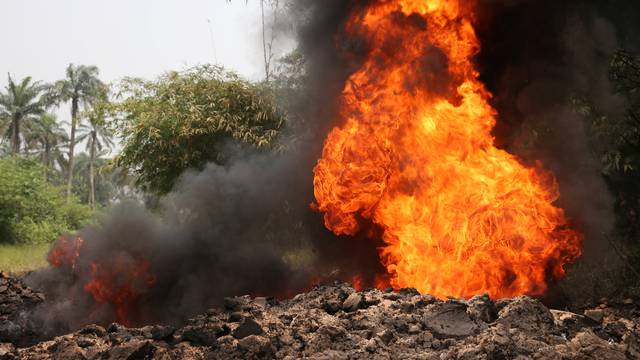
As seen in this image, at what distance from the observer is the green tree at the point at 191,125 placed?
12805 millimetres

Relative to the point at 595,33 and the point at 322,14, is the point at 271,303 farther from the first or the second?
the point at 595,33

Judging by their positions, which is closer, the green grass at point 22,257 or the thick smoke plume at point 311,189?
the thick smoke plume at point 311,189

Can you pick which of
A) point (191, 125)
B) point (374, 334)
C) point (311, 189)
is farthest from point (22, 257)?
point (374, 334)

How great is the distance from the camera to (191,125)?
1289 centimetres

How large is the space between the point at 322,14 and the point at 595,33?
5265mm

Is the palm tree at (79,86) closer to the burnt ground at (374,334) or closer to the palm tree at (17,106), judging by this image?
the palm tree at (17,106)

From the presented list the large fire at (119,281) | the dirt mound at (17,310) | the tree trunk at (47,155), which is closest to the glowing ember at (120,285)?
the large fire at (119,281)

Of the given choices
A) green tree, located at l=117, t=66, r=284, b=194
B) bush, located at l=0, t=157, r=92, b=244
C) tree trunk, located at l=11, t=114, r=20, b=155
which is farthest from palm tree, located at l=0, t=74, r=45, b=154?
green tree, located at l=117, t=66, r=284, b=194

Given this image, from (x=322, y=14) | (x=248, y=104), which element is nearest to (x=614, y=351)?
(x=322, y=14)

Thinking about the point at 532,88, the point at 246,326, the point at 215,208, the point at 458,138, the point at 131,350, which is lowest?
the point at 131,350

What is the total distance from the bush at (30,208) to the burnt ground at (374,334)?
18.6 meters

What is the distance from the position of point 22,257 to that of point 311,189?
1375cm

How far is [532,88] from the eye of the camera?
10469mm

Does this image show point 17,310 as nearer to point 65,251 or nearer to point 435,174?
point 65,251
